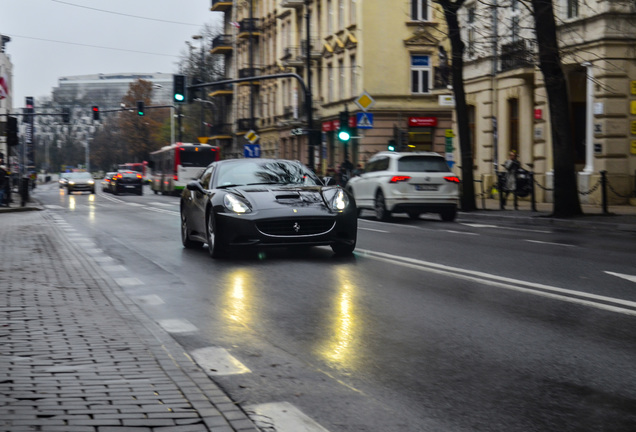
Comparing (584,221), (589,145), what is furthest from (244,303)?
(589,145)

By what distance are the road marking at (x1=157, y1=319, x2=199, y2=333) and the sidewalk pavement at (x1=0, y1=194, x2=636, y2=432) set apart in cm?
10

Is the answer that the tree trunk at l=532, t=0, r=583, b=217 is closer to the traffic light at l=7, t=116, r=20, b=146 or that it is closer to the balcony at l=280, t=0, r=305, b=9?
the traffic light at l=7, t=116, r=20, b=146

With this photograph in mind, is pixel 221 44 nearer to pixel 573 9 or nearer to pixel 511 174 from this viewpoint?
pixel 511 174

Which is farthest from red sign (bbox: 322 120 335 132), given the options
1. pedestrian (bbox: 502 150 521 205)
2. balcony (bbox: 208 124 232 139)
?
balcony (bbox: 208 124 232 139)

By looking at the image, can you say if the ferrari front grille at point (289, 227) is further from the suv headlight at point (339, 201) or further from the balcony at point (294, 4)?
the balcony at point (294, 4)

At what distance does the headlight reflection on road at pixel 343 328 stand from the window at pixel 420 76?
41.6 m

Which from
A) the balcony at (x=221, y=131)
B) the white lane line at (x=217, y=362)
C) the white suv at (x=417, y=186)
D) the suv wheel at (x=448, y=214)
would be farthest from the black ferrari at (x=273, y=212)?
the balcony at (x=221, y=131)

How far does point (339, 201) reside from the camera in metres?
13.2

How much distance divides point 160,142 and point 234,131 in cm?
4485

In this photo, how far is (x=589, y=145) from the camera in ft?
99.9

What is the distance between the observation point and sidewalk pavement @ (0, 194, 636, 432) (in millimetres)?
4719

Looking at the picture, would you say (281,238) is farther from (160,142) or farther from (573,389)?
(160,142)

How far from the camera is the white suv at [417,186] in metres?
24.4

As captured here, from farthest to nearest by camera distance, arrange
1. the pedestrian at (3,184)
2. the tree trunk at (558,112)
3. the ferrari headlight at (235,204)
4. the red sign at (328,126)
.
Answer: the red sign at (328,126) < the pedestrian at (3,184) < the tree trunk at (558,112) < the ferrari headlight at (235,204)
